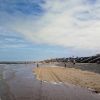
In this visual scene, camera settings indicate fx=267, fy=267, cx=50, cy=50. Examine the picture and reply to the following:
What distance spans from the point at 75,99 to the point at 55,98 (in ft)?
6.51

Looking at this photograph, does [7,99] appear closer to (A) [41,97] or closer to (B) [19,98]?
(B) [19,98]

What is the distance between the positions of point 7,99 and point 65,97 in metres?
5.37

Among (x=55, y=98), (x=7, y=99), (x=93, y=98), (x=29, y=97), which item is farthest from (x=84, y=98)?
(x=7, y=99)

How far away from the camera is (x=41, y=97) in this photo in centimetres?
2497

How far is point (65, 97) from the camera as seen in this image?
24969mm

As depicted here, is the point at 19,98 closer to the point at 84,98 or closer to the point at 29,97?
the point at 29,97

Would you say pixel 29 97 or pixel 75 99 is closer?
pixel 75 99

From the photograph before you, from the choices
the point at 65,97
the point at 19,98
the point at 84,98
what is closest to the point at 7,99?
the point at 19,98

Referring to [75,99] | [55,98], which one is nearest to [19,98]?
[55,98]

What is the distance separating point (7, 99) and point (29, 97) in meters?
2.11

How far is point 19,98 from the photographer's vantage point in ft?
81.0

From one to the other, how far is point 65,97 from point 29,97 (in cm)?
339

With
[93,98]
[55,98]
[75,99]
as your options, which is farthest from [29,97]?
[93,98]

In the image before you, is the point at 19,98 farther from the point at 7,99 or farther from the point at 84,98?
Answer: the point at 84,98
